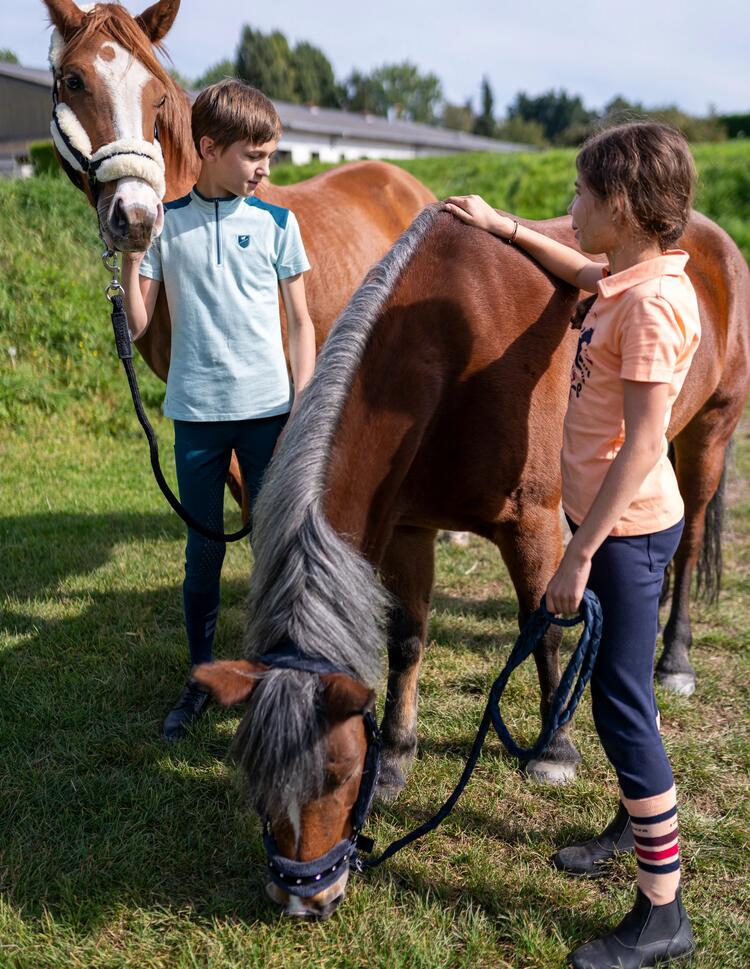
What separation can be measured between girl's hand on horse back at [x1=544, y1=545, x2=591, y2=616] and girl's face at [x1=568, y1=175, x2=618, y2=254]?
0.71m

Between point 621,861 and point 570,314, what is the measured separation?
5.34ft

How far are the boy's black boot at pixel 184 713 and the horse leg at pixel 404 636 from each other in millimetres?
688

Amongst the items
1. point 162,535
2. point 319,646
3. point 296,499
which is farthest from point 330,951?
point 162,535

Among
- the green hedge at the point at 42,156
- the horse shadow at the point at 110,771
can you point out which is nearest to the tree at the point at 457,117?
the green hedge at the point at 42,156

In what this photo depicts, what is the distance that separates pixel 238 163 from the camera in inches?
96.3

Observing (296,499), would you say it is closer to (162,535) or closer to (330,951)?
(330,951)

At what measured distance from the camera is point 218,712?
3.04 m

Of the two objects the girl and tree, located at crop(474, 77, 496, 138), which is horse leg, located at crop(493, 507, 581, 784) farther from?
tree, located at crop(474, 77, 496, 138)

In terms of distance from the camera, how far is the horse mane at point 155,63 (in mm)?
3074

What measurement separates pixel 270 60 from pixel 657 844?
72.7 m

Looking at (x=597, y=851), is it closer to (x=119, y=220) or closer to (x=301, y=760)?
(x=301, y=760)

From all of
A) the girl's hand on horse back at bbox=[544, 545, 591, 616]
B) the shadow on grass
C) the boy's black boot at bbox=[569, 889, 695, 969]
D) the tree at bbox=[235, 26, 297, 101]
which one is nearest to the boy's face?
the girl's hand on horse back at bbox=[544, 545, 591, 616]

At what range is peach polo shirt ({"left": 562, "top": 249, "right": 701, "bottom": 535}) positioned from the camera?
1.67m

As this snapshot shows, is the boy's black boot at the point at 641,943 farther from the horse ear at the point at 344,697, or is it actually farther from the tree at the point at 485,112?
the tree at the point at 485,112
